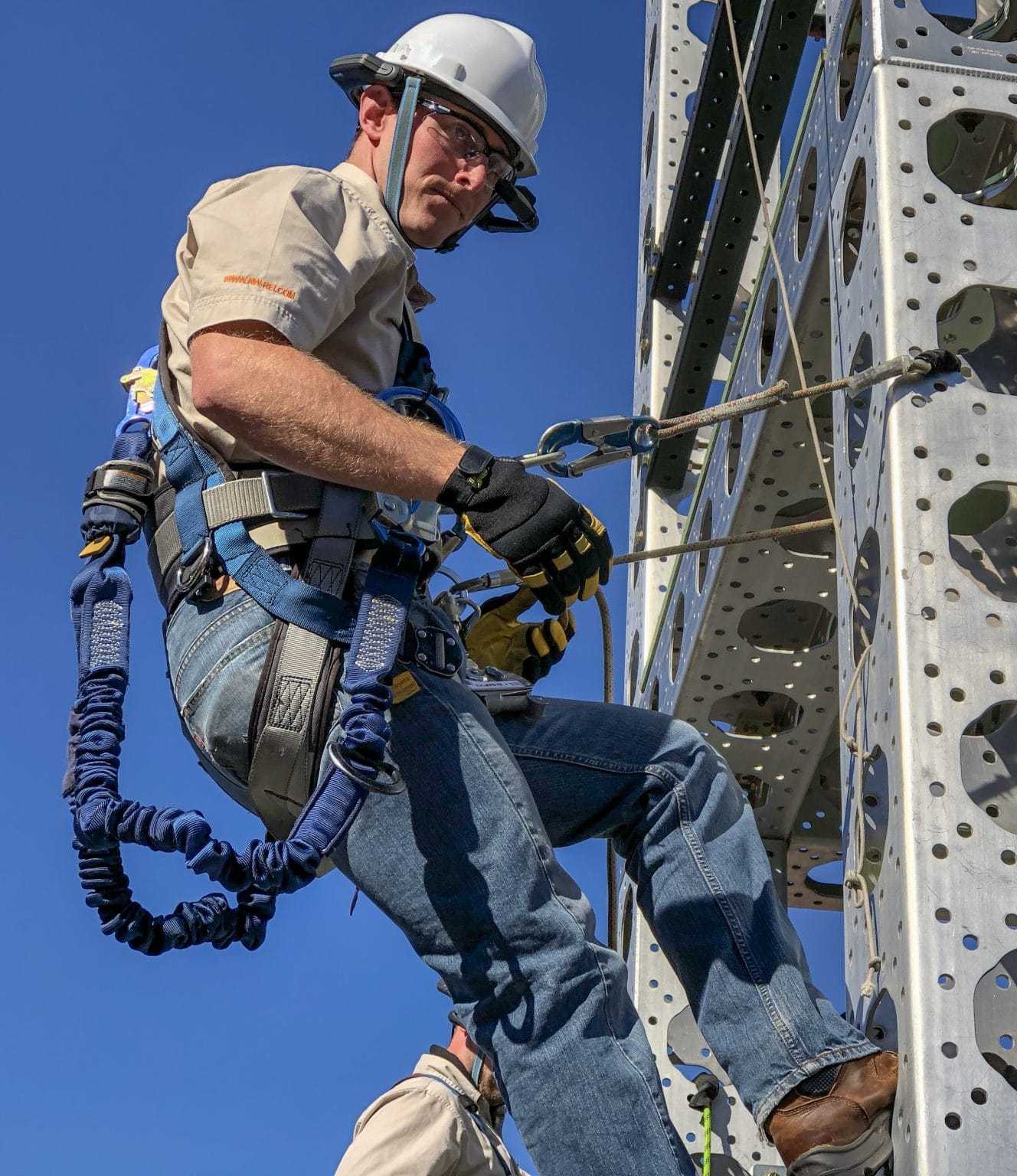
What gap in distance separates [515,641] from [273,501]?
48.5 inches

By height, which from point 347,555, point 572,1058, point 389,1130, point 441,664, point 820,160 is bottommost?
point 572,1058

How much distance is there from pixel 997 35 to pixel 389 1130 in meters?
3.97

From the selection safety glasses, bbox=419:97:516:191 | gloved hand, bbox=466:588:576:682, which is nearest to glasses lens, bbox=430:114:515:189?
safety glasses, bbox=419:97:516:191

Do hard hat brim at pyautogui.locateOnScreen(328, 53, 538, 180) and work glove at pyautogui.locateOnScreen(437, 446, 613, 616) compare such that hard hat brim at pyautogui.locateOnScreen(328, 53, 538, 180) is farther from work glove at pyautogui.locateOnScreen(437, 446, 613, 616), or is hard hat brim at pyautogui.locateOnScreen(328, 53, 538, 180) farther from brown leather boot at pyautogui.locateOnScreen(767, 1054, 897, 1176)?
brown leather boot at pyautogui.locateOnScreen(767, 1054, 897, 1176)

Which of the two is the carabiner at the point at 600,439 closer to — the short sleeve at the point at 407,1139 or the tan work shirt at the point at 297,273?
the tan work shirt at the point at 297,273

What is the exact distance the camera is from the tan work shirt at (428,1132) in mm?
5004

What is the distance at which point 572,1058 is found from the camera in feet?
11.2

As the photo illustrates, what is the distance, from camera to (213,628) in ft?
12.1

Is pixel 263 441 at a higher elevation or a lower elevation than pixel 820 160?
lower

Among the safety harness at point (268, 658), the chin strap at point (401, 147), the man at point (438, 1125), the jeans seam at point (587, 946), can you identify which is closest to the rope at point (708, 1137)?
the man at point (438, 1125)

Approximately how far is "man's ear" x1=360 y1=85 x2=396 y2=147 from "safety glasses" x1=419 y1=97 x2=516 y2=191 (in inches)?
3.6

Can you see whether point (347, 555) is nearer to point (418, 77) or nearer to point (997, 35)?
point (418, 77)

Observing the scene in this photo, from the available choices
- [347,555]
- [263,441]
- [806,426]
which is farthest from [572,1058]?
[806,426]

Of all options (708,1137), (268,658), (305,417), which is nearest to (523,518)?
(305,417)
